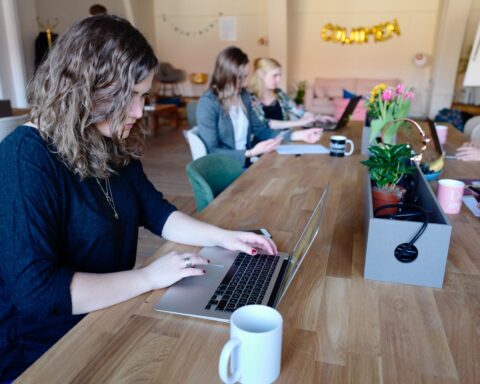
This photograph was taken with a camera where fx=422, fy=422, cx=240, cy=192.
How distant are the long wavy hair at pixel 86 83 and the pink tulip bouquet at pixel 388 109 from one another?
1.57m

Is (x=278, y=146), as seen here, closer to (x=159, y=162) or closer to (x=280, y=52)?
(x=159, y=162)

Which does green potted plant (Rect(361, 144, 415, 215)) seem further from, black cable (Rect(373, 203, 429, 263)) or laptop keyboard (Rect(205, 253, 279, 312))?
laptop keyboard (Rect(205, 253, 279, 312))

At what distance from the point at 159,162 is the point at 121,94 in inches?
177

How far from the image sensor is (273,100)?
3535 mm

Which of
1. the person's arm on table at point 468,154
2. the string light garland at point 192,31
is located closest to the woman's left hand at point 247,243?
the person's arm on table at point 468,154

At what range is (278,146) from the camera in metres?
2.52

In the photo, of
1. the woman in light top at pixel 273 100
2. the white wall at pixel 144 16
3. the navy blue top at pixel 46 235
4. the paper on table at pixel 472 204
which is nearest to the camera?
the navy blue top at pixel 46 235

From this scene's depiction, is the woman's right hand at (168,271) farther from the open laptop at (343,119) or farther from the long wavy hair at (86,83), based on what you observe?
the open laptop at (343,119)

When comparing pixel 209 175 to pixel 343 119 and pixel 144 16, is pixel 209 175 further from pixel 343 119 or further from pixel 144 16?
pixel 144 16

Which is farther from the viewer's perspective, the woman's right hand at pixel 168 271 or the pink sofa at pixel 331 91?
the pink sofa at pixel 331 91

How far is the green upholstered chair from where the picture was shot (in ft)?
5.55

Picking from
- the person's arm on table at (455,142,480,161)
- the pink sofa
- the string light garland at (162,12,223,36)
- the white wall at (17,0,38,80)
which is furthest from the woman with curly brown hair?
the string light garland at (162,12,223,36)

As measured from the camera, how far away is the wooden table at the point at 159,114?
7043mm

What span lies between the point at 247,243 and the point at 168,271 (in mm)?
276
